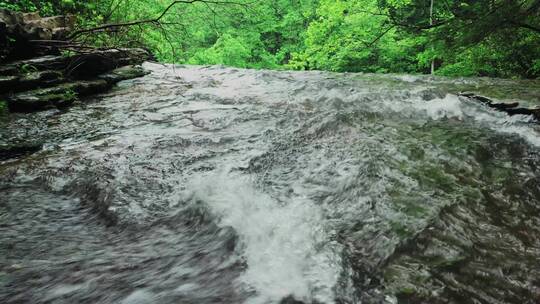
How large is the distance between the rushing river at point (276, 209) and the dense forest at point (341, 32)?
1533 millimetres

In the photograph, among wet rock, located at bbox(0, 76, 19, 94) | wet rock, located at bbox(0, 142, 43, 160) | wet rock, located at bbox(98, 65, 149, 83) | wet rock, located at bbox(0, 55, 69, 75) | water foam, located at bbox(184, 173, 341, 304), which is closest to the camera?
water foam, located at bbox(184, 173, 341, 304)

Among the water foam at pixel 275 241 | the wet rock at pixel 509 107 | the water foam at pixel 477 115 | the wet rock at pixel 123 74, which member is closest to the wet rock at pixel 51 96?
the wet rock at pixel 123 74

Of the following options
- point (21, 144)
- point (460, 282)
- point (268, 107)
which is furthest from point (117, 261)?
point (268, 107)

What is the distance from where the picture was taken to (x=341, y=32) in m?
14.4

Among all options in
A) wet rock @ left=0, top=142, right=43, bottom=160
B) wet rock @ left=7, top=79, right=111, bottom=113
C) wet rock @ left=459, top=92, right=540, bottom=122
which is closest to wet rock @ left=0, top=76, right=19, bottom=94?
wet rock @ left=7, top=79, right=111, bottom=113

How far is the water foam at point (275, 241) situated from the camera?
2.23 metres

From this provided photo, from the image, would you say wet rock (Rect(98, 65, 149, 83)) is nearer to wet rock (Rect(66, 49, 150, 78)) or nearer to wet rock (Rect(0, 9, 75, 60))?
wet rock (Rect(66, 49, 150, 78))

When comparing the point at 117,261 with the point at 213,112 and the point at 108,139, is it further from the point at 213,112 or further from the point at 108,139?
the point at 213,112

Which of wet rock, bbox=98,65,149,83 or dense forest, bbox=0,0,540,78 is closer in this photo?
dense forest, bbox=0,0,540,78

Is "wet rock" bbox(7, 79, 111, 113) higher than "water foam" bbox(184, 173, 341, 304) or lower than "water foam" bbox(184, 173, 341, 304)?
higher

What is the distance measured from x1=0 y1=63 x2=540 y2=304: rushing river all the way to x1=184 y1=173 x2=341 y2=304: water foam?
0.01 meters

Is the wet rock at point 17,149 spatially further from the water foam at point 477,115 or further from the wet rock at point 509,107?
the wet rock at point 509,107

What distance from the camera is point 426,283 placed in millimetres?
2209

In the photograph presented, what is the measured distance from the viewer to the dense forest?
19.2 ft
